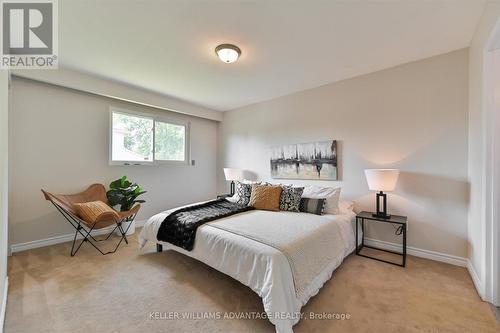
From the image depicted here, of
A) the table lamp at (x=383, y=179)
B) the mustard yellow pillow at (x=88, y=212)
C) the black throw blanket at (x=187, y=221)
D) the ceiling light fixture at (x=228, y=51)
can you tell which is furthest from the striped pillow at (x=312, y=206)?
the mustard yellow pillow at (x=88, y=212)

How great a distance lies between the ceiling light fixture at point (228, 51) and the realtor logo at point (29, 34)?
4.60 ft

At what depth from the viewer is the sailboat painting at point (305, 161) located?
3248 mm

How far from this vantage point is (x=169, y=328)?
1.46m

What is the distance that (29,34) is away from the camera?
207 cm

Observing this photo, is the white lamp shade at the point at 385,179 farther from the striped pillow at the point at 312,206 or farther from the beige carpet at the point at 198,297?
the beige carpet at the point at 198,297

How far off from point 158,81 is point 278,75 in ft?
6.07

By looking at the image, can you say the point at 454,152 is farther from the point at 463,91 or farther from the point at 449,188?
the point at 463,91

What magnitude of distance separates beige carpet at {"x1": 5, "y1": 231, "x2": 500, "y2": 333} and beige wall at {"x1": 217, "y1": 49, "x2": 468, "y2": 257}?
531mm

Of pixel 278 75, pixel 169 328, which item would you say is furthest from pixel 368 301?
pixel 278 75

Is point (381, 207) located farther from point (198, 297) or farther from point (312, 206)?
point (198, 297)

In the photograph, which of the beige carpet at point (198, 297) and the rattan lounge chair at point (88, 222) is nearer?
the beige carpet at point (198, 297)

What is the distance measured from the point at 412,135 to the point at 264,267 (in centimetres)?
251

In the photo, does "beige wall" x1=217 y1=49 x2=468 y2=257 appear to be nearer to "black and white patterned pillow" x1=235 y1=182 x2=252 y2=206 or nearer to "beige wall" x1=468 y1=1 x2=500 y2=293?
"beige wall" x1=468 y1=1 x2=500 y2=293

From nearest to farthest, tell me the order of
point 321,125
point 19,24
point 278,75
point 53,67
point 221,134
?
point 19,24 < point 53,67 < point 278,75 < point 321,125 < point 221,134
